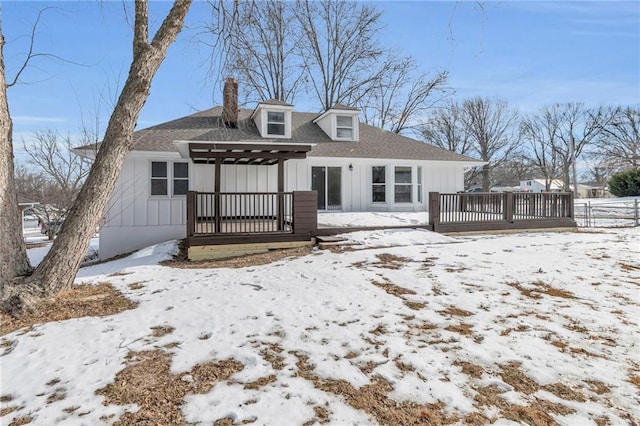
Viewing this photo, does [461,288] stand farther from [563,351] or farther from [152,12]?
[152,12]

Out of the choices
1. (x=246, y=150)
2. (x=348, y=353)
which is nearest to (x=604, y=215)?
(x=246, y=150)

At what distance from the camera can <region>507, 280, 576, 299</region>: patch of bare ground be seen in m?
4.86

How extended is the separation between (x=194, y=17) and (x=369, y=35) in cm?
1861

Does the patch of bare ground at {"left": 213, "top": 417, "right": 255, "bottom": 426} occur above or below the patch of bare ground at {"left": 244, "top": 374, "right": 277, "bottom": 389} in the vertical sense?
below

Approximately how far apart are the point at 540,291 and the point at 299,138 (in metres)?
10.6

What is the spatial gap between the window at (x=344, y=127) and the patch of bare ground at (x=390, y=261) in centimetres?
802

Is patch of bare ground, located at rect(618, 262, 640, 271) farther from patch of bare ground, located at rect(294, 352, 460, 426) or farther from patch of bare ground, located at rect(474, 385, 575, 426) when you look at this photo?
patch of bare ground, located at rect(294, 352, 460, 426)

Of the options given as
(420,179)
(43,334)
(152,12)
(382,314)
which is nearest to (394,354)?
(382,314)

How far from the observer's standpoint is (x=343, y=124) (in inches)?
586

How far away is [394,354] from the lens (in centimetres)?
333

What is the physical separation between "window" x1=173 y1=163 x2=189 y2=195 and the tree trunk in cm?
643

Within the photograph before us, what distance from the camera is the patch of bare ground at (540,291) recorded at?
4855mm

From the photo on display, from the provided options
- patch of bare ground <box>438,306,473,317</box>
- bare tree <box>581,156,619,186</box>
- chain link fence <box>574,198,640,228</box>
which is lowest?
patch of bare ground <box>438,306,473,317</box>

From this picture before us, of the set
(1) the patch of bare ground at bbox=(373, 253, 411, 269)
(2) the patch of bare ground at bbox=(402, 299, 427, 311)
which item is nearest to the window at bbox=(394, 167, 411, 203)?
(1) the patch of bare ground at bbox=(373, 253, 411, 269)
